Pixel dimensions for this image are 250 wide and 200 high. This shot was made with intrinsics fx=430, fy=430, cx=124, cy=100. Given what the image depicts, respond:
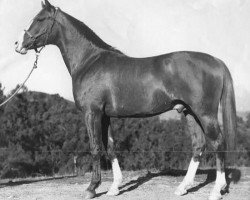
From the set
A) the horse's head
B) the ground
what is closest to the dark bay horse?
the horse's head

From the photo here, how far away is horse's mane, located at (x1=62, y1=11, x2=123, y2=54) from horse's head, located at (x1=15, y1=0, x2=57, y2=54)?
30 cm

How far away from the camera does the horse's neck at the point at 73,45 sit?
25.2 ft

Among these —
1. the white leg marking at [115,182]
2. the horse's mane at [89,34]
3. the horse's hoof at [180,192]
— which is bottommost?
the horse's hoof at [180,192]

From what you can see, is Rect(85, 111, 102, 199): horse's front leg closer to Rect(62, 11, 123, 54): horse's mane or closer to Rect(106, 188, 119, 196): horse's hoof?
Rect(106, 188, 119, 196): horse's hoof

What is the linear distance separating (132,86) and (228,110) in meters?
1.59

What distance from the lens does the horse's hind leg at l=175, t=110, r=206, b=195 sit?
23.6ft

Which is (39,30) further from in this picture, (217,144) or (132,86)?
Answer: (217,144)

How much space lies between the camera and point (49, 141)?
126 ft

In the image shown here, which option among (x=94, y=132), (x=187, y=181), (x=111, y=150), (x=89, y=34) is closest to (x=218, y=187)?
(x=187, y=181)

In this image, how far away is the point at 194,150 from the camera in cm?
740

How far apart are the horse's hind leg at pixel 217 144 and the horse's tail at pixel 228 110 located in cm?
14

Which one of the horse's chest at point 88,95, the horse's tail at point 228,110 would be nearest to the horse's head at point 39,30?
the horse's chest at point 88,95

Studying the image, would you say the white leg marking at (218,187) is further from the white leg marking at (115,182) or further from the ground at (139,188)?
the white leg marking at (115,182)

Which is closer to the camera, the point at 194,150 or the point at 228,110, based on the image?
the point at 228,110
